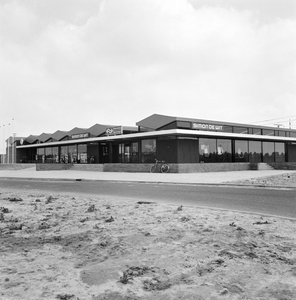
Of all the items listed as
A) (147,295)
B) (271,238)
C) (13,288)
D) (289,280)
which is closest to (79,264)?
(13,288)

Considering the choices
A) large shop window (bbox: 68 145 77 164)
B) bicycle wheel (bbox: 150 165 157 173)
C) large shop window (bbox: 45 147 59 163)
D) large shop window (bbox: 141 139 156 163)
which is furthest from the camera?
large shop window (bbox: 45 147 59 163)

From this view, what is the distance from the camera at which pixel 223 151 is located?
1356 inches

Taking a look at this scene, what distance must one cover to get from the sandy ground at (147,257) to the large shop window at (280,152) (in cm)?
3701

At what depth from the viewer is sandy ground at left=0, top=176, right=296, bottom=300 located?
3236 millimetres

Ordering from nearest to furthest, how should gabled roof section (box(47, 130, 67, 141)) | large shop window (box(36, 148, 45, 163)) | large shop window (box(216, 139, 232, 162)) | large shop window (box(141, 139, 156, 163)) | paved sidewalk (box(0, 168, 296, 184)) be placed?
1. paved sidewalk (box(0, 168, 296, 184))
2. large shop window (box(141, 139, 156, 163))
3. large shop window (box(216, 139, 232, 162))
4. gabled roof section (box(47, 130, 67, 141))
5. large shop window (box(36, 148, 45, 163))

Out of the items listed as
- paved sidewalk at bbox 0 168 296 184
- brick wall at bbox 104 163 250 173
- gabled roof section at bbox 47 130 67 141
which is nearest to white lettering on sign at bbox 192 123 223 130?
brick wall at bbox 104 163 250 173

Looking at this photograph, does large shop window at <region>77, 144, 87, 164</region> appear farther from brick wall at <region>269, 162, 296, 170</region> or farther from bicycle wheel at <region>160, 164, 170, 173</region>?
brick wall at <region>269, 162, 296, 170</region>

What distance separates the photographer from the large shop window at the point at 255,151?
123 ft

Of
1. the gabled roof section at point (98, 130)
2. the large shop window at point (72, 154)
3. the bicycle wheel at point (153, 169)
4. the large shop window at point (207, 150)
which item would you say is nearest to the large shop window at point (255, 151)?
the large shop window at point (207, 150)

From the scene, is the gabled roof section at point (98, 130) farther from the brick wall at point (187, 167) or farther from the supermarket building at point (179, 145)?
the brick wall at point (187, 167)

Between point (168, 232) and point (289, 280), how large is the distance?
236 centimetres

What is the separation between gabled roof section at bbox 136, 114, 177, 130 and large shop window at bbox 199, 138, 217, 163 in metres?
4.19

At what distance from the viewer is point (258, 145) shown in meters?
38.3

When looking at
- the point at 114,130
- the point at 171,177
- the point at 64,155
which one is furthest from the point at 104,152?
the point at 171,177
